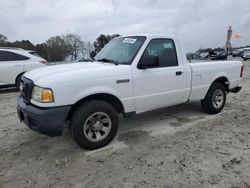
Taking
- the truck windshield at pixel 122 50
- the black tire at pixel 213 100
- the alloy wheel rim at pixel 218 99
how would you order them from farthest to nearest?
the alloy wheel rim at pixel 218 99 < the black tire at pixel 213 100 < the truck windshield at pixel 122 50

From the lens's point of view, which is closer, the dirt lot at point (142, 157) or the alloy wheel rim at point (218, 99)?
the dirt lot at point (142, 157)

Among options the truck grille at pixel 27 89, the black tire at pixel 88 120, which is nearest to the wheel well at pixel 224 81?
the black tire at pixel 88 120

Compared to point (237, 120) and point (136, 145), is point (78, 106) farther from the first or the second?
point (237, 120)

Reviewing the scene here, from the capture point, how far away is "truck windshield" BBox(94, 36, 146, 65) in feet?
15.1

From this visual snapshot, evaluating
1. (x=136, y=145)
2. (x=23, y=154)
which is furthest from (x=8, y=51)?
(x=136, y=145)

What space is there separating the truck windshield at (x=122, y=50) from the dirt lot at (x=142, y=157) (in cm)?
142

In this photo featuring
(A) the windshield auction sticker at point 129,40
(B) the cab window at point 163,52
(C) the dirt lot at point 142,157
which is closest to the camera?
(C) the dirt lot at point 142,157

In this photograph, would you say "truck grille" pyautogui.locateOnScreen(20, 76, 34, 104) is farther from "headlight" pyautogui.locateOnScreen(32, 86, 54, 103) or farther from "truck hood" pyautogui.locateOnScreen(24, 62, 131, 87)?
"headlight" pyautogui.locateOnScreen(32, 86, 54, 103)

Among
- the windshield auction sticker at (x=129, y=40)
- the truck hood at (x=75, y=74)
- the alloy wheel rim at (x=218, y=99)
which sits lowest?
the alloy wheel rim at (x=218, y=99)

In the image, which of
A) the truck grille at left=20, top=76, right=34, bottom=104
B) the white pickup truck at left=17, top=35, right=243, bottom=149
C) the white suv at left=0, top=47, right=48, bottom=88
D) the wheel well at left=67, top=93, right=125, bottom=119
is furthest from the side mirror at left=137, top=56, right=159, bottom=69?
the white suv at left=0, top=47, right=48, bottom=88

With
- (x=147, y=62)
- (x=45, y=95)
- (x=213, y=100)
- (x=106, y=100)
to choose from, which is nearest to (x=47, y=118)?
(x=45, y=95)

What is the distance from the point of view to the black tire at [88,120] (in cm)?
387

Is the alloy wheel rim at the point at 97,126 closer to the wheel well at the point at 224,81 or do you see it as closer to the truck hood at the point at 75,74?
the truck hood at the point at 75,74

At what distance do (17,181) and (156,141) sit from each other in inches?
90.0
